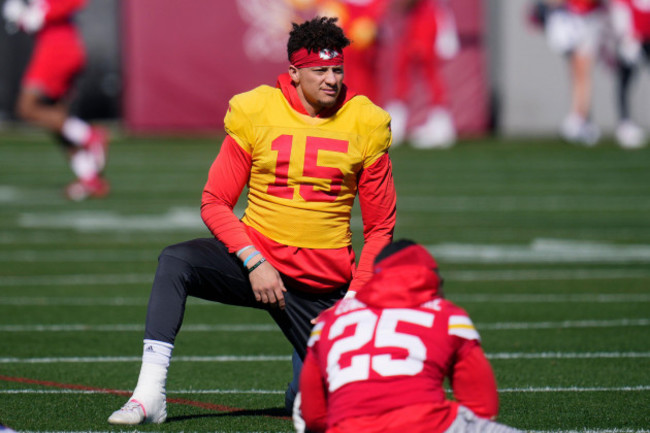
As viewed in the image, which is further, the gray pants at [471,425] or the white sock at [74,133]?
the white sock at [74,133]

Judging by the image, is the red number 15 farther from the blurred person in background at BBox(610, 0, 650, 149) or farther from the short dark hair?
the blurred person in background at BBox(610, 0, 650, 149)

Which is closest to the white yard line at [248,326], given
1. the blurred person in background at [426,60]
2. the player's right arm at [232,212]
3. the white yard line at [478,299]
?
the white yard line at [478,299]

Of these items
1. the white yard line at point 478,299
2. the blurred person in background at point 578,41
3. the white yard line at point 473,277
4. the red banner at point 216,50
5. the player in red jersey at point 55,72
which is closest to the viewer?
the white yard line at point 478,299

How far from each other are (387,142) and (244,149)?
21.8 inches

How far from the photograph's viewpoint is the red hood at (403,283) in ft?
12.6

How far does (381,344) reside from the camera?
3.80 metres

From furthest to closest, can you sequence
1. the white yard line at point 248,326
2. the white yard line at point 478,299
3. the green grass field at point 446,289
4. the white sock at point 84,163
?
1. the white sock at point 84,163
2. the white yard line at point 478,299
3. the white yard line at point 248,326
4. the green grass field at point 446,289

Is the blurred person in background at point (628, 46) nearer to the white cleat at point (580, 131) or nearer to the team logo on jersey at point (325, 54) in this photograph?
the white cleat at point (580, 131)

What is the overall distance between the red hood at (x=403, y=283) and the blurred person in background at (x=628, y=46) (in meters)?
15.0

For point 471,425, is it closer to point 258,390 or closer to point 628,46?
point 258,390

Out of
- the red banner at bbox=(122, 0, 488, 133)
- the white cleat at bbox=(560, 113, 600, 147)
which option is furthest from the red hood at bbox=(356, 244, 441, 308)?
the red banner at bbox=(122, 0, 488, 133)

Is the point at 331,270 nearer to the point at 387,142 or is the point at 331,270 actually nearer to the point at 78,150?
the point at 387,142

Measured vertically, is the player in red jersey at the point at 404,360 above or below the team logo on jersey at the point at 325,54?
below

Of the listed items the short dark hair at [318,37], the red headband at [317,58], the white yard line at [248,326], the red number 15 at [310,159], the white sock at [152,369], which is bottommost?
the white yard line at [248,326]
